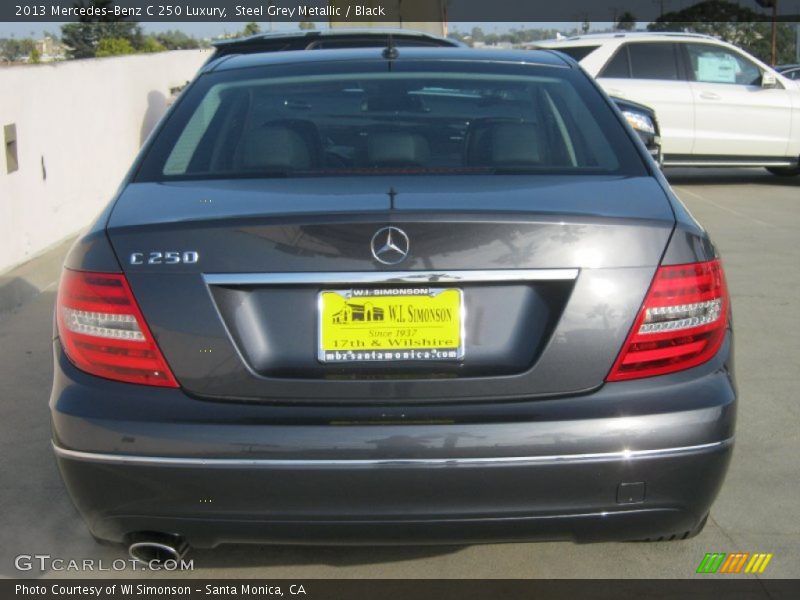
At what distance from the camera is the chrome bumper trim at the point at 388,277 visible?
9.32ft

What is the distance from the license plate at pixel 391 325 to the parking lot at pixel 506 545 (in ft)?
3.30

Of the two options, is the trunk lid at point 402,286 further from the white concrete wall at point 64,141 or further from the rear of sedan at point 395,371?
the white concrete wall at point 64,141

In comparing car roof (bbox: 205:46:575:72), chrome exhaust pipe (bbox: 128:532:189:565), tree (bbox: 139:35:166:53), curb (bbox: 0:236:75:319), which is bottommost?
tree (bbox: 139:35:166:53)

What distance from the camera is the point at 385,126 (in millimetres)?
3943

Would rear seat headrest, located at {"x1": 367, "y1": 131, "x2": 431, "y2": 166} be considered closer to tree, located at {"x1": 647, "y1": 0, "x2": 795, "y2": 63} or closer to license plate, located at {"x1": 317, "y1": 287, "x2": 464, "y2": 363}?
license plate, located at {"x1": 317, "y1": 287, "x2": 464, "y2": 363}

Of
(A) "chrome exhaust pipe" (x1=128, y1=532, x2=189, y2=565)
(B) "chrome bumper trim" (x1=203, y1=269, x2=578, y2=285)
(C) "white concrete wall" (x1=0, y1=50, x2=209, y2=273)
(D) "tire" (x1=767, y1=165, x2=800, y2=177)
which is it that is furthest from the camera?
(D) "tire" (x1=767, y1=165, x2=800, y2=177)

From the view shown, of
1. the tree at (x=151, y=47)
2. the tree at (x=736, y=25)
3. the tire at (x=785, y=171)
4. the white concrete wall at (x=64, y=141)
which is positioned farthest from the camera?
the tree at (x=736, y=25)

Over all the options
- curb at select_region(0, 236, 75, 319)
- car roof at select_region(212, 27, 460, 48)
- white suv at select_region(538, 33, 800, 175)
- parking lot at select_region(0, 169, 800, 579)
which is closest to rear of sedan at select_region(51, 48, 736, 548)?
parking lot at select_region(0, 169, 800, 579)

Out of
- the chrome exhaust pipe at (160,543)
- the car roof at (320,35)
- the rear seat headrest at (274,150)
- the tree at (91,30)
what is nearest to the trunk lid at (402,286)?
the chrome exhaust pipe at (160,543)

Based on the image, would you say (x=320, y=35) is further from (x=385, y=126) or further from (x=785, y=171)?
(x=785, y=171)

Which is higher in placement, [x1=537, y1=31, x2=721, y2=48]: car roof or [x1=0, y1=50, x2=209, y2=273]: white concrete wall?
[x1=537, y1=31, x2=721, y2=48]: car roof

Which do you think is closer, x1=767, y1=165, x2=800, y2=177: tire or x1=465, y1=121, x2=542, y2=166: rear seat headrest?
x1=465, y1=121, x2=542, y2=166: rear seat headrest

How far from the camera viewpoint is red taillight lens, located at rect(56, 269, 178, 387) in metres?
2.96
